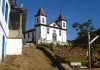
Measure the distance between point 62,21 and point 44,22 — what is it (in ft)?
28.1

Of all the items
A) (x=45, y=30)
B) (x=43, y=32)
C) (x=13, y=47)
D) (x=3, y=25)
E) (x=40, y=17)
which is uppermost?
(x=40, y=17)

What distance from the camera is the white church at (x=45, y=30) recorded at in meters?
70.6

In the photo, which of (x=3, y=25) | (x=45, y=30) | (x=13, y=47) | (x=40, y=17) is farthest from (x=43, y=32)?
(x=3, y=25)

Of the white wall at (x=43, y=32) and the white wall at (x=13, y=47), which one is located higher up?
the white wall at (x=43, y=32)

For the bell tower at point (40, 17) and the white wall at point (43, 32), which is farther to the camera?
the bell tower at point (40, 17)

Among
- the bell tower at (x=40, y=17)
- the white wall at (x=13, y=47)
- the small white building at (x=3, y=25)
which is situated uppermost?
the bell tower at (x=40, y=17)

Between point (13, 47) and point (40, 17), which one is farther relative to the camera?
point (40, 17)

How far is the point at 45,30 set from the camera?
7125 centimetres

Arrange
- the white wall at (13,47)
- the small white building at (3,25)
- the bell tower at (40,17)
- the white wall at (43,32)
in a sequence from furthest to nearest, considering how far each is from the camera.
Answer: the bell tower at (40,17) → the white wall at (43,32) → the white wall at (13,47) → the small white building at (3,25)

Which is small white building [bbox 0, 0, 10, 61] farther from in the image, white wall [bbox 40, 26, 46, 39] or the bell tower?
the bell tower

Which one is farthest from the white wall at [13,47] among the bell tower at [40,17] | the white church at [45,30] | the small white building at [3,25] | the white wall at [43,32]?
the bell tower at [40,17]

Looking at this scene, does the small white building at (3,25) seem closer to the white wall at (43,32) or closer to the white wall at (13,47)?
the white wall at (13,47)

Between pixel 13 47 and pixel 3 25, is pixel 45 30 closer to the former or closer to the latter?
pixel 13 47

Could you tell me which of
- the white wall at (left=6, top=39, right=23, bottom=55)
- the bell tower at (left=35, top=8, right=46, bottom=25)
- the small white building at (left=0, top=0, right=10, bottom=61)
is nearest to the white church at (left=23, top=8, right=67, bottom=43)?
the bell tower at (left=35, top=8, right=46, bottom=25)
